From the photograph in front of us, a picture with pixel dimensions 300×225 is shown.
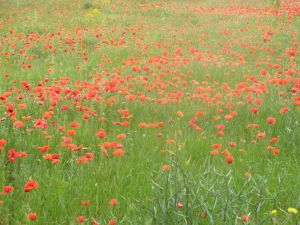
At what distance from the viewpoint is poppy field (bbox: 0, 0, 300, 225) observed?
8.70 feet

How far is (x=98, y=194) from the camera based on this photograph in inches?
120

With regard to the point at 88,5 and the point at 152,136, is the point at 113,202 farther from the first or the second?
the point at 88,5

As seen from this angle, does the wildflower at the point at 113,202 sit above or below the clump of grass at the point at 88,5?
above

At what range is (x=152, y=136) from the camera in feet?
14.0

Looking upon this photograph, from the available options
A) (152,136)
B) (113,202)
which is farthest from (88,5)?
(113,202)

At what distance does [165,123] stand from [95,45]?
6.01 metres

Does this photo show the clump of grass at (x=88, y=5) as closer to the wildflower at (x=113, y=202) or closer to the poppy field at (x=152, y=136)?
the poppy field at (x=152, y=136)

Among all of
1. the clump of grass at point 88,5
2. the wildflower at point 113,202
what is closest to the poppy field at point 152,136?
the wildflower at point 113,202

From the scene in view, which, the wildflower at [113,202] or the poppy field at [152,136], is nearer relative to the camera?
the poppy field at [152,136]

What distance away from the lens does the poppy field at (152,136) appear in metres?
2.65

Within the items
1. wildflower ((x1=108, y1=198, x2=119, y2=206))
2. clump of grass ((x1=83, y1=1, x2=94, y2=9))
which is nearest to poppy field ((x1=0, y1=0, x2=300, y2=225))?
wildflower ((x1=108, y1=198, x2=119, y2=206))

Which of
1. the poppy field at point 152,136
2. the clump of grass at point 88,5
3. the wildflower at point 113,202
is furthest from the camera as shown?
the clump of grass at point 88,5

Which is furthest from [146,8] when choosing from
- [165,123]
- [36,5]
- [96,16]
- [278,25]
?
[165,123]

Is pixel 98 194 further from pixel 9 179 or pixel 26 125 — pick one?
pixel 26 125
